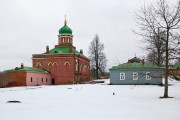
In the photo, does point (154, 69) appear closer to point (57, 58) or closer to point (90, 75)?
point (57, 58)

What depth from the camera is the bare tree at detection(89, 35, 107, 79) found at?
63.7 meters

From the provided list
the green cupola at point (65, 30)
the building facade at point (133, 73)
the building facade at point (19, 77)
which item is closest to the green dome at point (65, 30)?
the green cupola at point (65, 30)

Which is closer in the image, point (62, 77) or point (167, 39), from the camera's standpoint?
point (167, 39)

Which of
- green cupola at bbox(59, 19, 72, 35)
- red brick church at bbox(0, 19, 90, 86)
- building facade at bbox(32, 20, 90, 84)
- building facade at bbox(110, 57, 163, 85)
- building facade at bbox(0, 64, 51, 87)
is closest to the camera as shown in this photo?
building facade at bbox(110, 57, 163, 85)

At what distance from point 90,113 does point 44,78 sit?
4258cm

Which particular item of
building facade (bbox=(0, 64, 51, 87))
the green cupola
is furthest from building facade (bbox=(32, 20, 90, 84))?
building facade (bbox=(0, 64, 51, 87))

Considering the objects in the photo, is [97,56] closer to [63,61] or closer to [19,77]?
[63,61]

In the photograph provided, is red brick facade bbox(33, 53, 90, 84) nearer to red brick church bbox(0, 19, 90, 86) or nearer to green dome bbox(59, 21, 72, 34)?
red brick church bbox(0, 19, 90, 86)

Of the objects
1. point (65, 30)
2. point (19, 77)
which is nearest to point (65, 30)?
point (65, 30)

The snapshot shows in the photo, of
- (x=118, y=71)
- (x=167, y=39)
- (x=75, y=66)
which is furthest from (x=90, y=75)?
(x=167, y=39)

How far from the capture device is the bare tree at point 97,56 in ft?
209

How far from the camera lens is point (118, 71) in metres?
45.1

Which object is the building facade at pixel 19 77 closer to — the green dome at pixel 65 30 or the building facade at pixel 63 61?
the building facade at pixel 63 61

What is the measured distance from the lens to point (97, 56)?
209 ft
